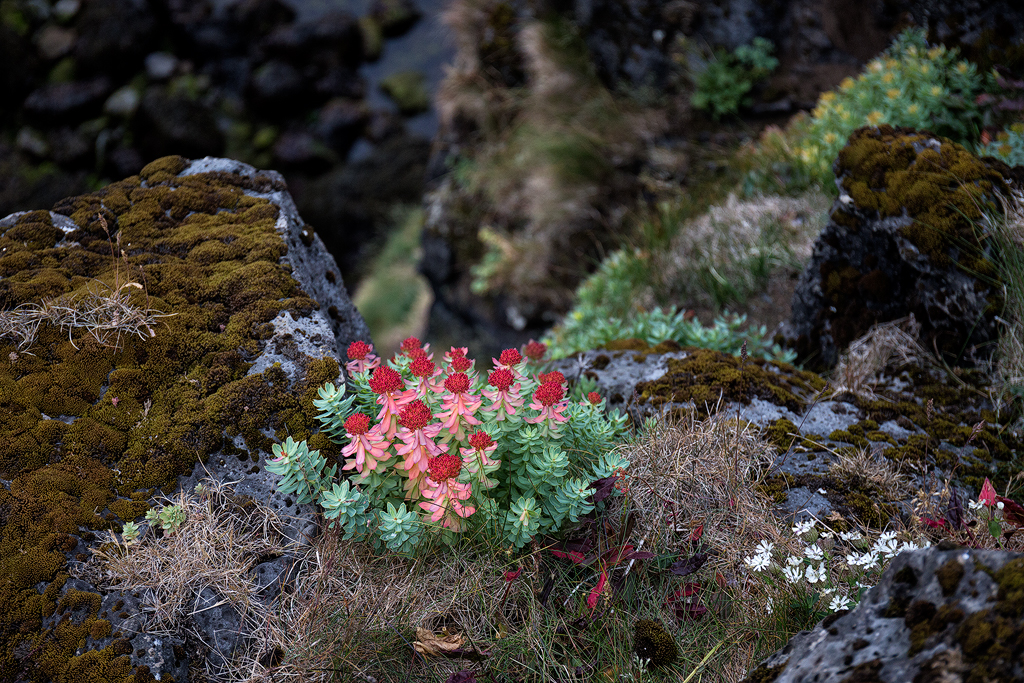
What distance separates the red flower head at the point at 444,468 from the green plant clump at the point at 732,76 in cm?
571

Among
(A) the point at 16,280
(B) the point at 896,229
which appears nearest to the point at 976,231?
(B) the point at 896,229

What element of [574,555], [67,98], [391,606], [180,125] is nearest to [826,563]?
[574,555]

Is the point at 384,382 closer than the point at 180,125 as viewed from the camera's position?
Yes

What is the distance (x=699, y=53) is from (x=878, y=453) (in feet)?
17.6

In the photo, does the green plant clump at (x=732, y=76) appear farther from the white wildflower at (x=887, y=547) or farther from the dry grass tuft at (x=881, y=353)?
the white wildflower at (x=887, y=547)

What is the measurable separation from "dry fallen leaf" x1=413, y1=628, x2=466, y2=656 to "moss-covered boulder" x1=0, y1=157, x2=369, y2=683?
64 centimetres

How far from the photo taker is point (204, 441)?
2357 millimetres

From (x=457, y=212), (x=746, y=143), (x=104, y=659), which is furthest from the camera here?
(x=457, y=212)

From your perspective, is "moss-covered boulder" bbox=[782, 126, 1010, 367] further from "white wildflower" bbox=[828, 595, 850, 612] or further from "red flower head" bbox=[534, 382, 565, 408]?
"red flower head" bbox=[534, 382, 565, 408]

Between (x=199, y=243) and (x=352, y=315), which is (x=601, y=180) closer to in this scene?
(x=352, y=315)

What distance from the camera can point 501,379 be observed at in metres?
1.99

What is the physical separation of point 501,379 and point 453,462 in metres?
0.30

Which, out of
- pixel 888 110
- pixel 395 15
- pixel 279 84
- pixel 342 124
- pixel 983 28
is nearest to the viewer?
pixel 888 110

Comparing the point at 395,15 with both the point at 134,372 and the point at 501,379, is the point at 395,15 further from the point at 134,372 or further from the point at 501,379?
the point at 501,379
